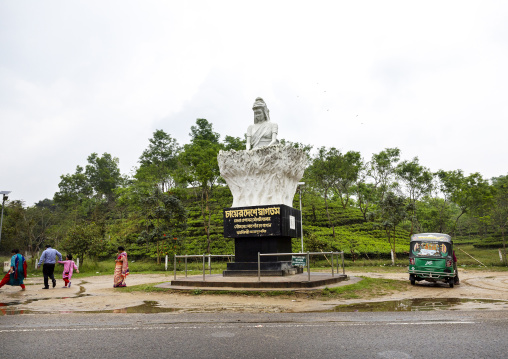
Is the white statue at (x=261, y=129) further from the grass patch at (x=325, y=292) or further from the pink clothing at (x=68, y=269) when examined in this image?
the pink clothing at (x=68, y=269)

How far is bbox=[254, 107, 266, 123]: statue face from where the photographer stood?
16.2 metres

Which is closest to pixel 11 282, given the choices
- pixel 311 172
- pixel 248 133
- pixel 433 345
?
pixel 248 133

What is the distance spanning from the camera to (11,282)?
Answer: 42.1ft

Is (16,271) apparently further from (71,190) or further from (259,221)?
(71,190)

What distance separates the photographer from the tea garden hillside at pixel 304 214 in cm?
2722

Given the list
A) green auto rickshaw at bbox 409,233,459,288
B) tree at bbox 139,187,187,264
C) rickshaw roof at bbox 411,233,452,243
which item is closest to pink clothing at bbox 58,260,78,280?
tree at bbox 139,187,187,264

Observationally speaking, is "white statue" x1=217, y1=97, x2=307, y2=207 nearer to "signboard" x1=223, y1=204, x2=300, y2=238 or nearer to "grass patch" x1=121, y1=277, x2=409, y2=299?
"signboard" x1=223, y1=204, x2=300, y2=238

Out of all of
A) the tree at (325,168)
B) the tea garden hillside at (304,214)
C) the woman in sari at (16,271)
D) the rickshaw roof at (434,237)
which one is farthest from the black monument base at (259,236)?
the tree at (325,168)

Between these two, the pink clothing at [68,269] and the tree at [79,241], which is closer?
the pink clothing at [68,269]

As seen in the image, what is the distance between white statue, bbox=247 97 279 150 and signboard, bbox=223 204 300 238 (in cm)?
306

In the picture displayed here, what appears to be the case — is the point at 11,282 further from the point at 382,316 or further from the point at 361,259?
the point at 361,259

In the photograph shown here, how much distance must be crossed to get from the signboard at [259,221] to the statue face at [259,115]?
14.1 feet

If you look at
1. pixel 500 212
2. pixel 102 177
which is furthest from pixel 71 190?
pixel 500 212

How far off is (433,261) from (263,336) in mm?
10530
